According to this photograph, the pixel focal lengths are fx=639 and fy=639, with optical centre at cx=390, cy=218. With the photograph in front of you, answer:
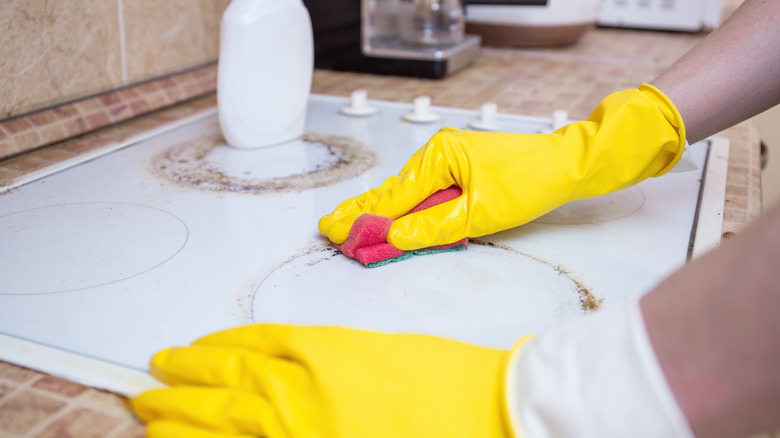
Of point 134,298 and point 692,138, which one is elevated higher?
point 692,138

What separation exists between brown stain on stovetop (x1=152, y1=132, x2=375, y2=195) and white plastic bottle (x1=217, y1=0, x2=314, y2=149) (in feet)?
0.25

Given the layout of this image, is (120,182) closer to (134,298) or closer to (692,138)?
(134,298)

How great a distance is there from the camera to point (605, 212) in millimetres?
988

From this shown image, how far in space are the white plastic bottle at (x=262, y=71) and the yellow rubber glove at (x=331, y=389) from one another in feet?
2.28

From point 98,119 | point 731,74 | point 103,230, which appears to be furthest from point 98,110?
A: point 731,74

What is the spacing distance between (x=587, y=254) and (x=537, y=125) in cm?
63

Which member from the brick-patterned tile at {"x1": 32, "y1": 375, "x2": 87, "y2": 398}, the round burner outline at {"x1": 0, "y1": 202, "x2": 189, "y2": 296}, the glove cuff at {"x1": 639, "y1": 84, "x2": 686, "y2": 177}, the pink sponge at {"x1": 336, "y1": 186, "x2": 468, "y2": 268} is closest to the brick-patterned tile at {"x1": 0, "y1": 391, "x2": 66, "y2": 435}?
the brick-patterned tile at {"x1": 32, "y1": 375, "x2": 87, "y2": 398}

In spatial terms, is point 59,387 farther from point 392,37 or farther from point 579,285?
point 392,37

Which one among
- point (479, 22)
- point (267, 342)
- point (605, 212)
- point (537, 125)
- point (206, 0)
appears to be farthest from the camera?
point (479, 22)

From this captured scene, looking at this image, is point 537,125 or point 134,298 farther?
point 537,125

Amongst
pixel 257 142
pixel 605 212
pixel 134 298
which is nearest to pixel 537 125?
pixel 605 212

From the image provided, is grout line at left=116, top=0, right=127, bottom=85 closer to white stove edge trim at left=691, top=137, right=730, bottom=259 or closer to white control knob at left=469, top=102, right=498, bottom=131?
white control knob at left=469, top=102, right=498, bottom=131

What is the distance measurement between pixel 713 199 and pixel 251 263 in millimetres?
710

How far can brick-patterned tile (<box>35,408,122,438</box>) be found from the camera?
0.55 m
